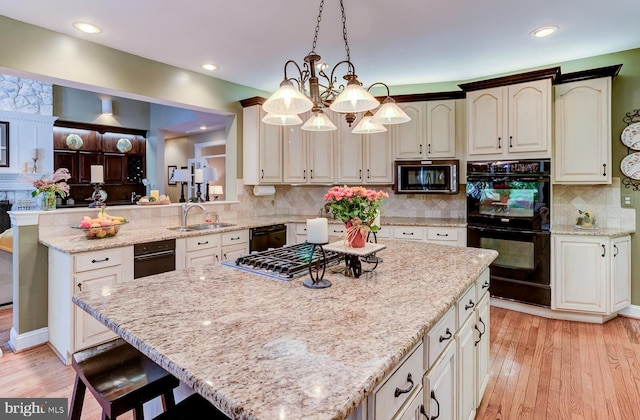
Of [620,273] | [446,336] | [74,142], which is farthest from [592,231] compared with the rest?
[74,142]

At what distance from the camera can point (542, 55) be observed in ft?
11.3

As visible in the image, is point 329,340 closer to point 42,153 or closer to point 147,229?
point 147,229

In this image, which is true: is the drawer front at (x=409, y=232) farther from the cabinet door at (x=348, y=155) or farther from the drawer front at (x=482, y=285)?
the drawer front at (x=482, y=285)

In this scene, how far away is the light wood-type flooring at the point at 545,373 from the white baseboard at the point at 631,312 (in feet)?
0.60

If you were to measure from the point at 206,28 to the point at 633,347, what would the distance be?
4344 millimetres

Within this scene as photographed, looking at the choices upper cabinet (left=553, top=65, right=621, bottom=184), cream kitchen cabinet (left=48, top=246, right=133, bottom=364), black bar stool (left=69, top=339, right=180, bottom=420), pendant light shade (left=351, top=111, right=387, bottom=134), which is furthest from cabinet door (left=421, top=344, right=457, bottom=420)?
upper cabinet (left=553, top=65, right=621, bottom=184)

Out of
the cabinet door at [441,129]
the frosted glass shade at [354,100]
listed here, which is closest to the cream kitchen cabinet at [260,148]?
the cabinet door at [441,129]

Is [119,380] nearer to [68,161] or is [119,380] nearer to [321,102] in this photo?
[321,102]

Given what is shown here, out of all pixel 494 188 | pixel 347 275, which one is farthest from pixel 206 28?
pixel 494 188

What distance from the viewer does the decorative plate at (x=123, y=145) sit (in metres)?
7.37

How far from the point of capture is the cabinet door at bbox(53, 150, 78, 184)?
6582 mm

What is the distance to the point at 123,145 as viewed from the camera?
292 inches

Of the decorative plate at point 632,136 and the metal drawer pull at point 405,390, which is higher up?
the decorative plate at point 632,136

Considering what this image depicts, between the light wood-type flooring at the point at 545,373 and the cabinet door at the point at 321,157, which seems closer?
the light wood-type flooring at the point at 545,373
